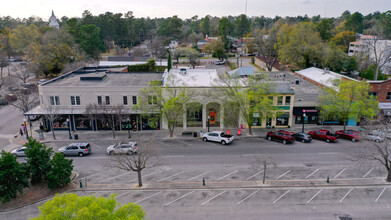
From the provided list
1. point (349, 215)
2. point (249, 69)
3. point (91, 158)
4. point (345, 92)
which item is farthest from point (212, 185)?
point (249, 69)

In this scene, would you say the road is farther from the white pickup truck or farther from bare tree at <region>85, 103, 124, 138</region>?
bare tree at <region>85, 103, 124, 138</region>

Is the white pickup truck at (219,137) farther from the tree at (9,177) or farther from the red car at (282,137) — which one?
the tree at (9,177)

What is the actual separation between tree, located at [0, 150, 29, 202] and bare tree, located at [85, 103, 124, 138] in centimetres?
1378

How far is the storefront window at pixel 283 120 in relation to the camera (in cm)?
3834

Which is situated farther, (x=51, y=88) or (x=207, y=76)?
(x=207, y=76)

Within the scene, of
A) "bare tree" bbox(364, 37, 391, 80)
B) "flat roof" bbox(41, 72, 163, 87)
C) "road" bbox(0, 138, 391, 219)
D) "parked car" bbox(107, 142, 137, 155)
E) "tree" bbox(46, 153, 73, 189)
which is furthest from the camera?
"bare tree" bbox(364, 37, 391, 80)

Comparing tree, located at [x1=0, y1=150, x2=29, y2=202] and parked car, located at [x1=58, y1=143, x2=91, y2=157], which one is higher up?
tree, located at [x1=0, y1=150, x2=29, y2=202]

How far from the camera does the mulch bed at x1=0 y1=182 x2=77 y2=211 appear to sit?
20.9 meters

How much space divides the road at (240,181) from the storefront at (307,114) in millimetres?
5741

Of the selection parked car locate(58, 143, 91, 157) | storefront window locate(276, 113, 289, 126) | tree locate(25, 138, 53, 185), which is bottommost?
parked car locate(58, 143, 91, 157)

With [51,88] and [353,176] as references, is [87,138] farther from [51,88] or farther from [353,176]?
[353,176]

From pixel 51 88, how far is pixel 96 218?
30.3m

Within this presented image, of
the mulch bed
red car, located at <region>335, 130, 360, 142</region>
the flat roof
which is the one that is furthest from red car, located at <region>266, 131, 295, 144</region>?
the mulch bed

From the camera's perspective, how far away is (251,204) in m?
20.6
